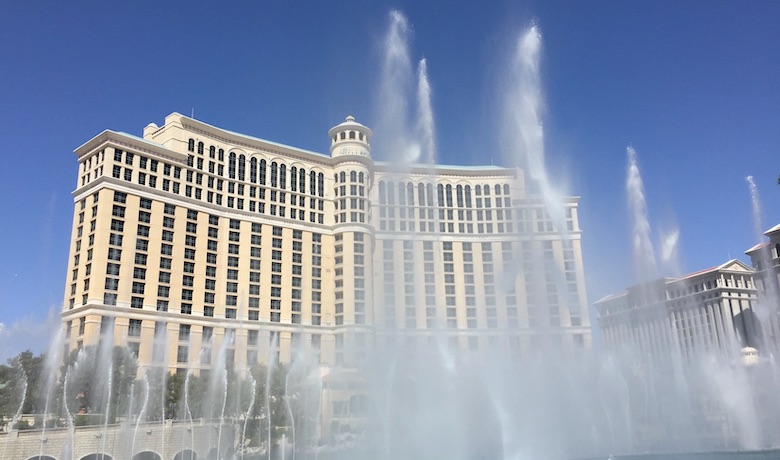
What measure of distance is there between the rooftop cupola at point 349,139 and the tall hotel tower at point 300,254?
233mm

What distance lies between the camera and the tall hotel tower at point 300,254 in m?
78.0

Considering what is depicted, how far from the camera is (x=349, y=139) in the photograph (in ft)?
338

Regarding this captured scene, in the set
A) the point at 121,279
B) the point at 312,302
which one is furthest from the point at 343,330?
the point at 121,279

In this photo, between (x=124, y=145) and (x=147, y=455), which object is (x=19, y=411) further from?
(x=124, y=145)

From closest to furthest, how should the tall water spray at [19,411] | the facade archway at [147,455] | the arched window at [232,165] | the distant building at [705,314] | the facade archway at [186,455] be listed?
the tall water spray at [19,411] → the facade archway at [147,455] → the facade archway at [186,455] → the arched window at [232,165] → the distant building at [705,314]

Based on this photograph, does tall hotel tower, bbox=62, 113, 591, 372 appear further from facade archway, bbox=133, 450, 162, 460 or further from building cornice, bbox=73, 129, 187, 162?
facade archway, bbox=133, 450, 162, 460

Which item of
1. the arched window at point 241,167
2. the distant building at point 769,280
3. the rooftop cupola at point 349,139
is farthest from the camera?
the rooftop cupola at point 349,139

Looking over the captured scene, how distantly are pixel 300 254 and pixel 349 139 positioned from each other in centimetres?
2137

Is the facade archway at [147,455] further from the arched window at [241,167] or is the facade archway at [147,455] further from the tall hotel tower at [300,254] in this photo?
the arched window at [241,167]

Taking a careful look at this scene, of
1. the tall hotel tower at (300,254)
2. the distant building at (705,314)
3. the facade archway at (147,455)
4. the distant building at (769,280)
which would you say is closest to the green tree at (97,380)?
the facade archway at (147,455)

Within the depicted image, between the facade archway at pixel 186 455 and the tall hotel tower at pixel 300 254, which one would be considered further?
the tall hotel tower at pixel 300 254

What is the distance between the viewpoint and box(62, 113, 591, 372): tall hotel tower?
Answer: 78000 millimetres

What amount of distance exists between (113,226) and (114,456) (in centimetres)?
3577

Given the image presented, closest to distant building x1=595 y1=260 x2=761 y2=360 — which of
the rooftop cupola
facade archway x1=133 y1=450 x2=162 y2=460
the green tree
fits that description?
the rooftop cupola
